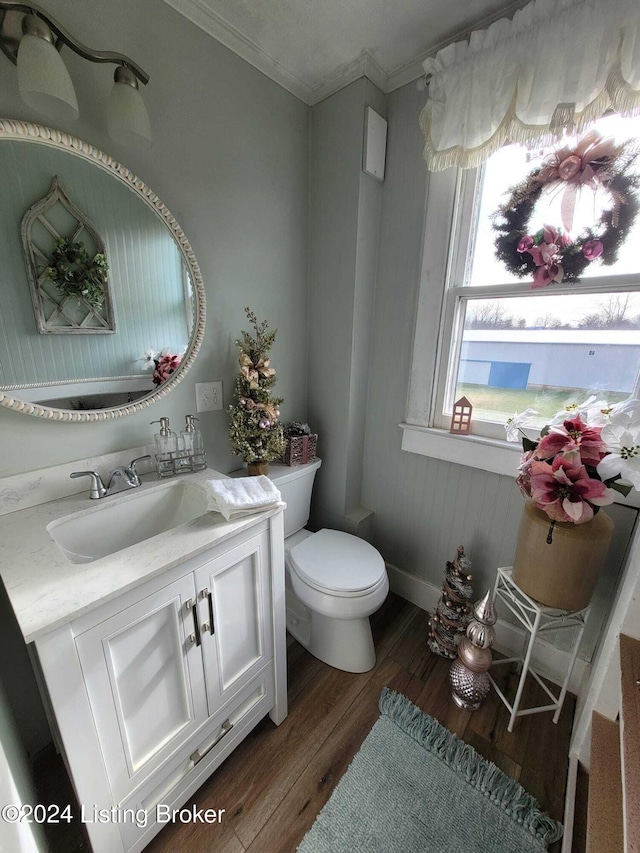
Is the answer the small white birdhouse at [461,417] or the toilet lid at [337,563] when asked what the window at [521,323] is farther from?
the toilet lid at [337,563]

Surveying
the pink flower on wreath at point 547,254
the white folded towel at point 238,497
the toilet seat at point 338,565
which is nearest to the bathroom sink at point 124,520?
the white folded towel at point 238,497

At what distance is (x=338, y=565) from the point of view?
1370 mm

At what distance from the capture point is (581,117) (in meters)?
1.00

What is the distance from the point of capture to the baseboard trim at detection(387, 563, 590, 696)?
4.34 feet

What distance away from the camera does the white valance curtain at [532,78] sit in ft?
3.05

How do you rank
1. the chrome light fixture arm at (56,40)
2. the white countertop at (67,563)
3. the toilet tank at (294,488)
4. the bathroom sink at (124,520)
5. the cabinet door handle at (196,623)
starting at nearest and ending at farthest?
the white countertop at (67,563), the chrome light fixture arm at (56,40), the cabinet door handle at (196,623), the bathroom sink at (124,520), the toilet tank at (294,488)

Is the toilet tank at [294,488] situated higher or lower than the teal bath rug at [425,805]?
higher

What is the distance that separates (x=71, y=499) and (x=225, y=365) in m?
0.71

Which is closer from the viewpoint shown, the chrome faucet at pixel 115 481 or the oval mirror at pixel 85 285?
the oval mirror at pixel 85 285

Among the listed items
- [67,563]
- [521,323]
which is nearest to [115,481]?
[67,563]

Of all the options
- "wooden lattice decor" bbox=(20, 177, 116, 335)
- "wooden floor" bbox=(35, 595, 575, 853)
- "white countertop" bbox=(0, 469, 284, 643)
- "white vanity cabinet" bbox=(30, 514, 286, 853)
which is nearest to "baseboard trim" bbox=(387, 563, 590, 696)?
"wooden floor" bbox=(35, 595, 575, 853)

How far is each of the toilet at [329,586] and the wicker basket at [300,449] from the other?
3 centimetres

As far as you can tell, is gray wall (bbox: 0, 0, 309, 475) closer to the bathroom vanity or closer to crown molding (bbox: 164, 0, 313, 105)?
crown molding (bbox: 164, 0, 313, 105)

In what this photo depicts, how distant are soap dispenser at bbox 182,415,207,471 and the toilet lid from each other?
0.54 meters
